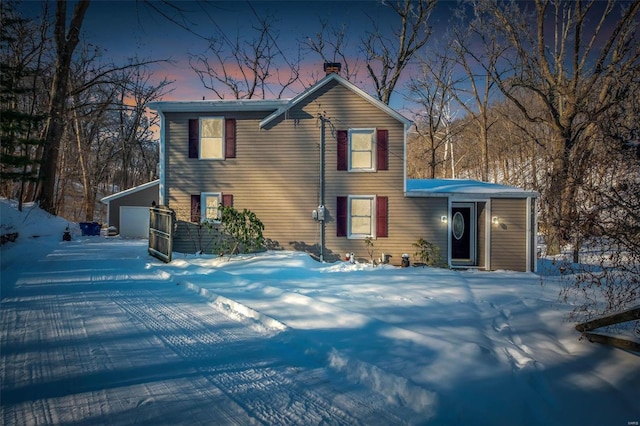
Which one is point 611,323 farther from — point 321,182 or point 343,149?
point 343,149

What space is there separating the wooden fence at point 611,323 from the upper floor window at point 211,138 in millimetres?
11758

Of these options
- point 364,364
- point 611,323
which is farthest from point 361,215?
point 364,364

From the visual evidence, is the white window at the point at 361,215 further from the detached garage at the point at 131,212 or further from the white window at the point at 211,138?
the detached garage at the point at 131,212

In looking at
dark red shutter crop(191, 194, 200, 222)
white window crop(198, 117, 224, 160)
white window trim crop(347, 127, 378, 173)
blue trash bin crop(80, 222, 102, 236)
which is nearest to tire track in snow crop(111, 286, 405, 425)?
dark red shutter crop(191, 194, 200, 222)

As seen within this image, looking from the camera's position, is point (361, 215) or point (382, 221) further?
point (361, 215)

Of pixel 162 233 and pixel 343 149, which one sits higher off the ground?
pixel 343 149

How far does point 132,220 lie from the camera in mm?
19234

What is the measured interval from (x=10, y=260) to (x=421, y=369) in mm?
11619

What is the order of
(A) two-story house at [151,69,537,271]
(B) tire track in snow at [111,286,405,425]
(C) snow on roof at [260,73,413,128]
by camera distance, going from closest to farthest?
(B) tire track in snow at [111,286,405,425] < (C) snow on roof at [260,73,413,128] < (A) two-story house at [151,69,537,271]

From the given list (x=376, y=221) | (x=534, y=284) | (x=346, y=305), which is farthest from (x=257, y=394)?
(x=376, y=221)

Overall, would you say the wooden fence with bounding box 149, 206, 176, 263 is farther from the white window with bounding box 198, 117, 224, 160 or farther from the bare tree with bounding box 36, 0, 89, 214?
the bare tree with bounding box 36, 0, 89, 214

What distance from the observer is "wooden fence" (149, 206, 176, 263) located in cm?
1004

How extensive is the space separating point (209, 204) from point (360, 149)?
612 centimetres

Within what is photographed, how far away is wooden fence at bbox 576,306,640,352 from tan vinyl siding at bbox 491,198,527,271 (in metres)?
9.29
